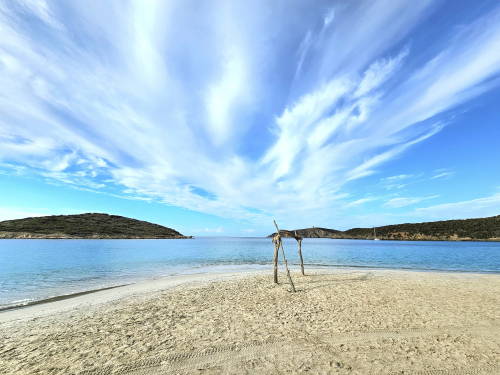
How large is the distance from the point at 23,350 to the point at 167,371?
468 centimetres

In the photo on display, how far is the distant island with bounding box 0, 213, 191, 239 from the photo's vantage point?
121 m

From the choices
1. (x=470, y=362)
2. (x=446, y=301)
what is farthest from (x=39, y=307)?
(x=446, y=301)

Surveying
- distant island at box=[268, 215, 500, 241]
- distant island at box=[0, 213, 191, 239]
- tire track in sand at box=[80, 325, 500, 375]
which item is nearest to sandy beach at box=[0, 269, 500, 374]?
tire track in sand at box=[80, 325, 500, 375]

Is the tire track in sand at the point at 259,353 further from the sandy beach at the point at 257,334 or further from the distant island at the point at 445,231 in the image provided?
the distant island at the point at 445,231

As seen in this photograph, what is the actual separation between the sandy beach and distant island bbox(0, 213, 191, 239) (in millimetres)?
137810

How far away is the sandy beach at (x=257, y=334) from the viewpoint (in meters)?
6.38

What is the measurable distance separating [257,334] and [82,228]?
161 m

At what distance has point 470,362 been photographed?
21.2 ft

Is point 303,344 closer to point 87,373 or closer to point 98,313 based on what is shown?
point 87,373

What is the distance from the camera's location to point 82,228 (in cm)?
13962

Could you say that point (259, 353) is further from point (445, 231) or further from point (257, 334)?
point (445, 231)

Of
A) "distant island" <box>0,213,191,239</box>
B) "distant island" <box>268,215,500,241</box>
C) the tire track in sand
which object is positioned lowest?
the tire track in sand

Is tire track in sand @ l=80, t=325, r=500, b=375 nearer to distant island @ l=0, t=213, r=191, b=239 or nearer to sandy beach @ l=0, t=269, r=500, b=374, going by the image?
sandy beach @ l=0, t=269, r=500, b=374

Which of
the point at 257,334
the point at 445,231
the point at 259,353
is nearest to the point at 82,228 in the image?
the point at 257,334
